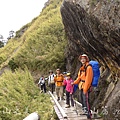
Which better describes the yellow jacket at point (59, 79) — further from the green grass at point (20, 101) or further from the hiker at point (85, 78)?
the hiker at point (85, 78)

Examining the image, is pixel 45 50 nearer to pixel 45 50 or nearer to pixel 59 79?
pixel 45 50

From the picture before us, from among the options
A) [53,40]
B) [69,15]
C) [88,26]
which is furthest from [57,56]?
[88,26]

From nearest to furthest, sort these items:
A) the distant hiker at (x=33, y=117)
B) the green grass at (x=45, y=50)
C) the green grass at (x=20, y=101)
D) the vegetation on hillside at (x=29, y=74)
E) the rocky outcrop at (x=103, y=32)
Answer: the rocky outcrop at (x=103, y=32)
the distant hiker at (x=33, y=117)
the green grass at (x=20, y=101)
the vegetation on hillside at (x=29, y=74)
the green grass at (x=45, y=50)

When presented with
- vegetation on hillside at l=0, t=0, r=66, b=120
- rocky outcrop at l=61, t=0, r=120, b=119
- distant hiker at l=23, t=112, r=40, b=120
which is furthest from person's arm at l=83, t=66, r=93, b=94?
distant hiker at l=23, t=112, r=40, b=120

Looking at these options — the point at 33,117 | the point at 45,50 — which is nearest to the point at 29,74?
the point at 45,50

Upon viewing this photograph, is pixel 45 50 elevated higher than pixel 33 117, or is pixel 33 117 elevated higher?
pixel 45 50

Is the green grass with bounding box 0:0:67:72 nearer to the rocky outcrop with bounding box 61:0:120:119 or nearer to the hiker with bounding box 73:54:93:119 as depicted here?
the rocky outcrop with bounding box 61:0:120:119

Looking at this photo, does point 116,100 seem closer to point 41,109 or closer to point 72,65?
point 41,109

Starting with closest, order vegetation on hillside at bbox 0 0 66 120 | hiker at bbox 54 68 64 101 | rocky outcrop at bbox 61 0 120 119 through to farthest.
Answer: rocky outcrop at bbox 61 0 120 119 → hiker at bbox 54 68 64 101 → vegetation on hillside at bbox 0 0 66 120

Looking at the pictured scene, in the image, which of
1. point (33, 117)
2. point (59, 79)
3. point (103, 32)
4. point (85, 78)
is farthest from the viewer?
point (59, 79)

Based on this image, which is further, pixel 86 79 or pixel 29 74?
pixel 29 74

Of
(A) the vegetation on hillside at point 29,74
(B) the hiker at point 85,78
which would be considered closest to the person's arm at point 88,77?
(B) the hiker at point 85,78

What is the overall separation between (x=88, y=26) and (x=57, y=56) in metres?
11.6

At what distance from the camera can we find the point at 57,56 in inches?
828
